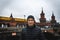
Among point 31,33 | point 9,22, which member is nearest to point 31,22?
point 31,33

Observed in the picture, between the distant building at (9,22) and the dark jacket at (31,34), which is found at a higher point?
the distant building at (9,22)

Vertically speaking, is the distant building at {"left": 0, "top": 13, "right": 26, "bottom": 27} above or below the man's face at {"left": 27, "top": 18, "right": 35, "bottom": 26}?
above

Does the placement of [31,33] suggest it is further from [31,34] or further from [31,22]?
[31,22]

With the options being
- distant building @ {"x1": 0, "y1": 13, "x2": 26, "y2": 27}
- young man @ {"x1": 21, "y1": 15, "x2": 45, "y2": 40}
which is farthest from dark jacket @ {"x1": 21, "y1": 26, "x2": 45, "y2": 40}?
distant building @ {"x1": 0, "y1": 13, "x2": 26, "y2": 27}

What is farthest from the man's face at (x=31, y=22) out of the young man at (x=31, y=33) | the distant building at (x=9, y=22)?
the distant building at (x=9, y=22)

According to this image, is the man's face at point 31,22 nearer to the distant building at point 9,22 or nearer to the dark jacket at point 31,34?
the dark jacket at point 31,34

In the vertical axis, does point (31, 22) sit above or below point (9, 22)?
below

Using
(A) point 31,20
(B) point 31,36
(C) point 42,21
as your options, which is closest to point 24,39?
(B) point 31,36

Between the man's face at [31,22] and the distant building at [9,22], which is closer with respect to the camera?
the man's face at [31,22]

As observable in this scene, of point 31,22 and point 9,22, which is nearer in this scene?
point 31,22

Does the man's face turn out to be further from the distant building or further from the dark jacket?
the distant building

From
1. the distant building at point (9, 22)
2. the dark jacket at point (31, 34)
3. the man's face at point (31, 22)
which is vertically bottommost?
the dark jacket at point (31, 34)

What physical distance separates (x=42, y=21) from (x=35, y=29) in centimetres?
6567

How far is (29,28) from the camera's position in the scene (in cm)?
368
